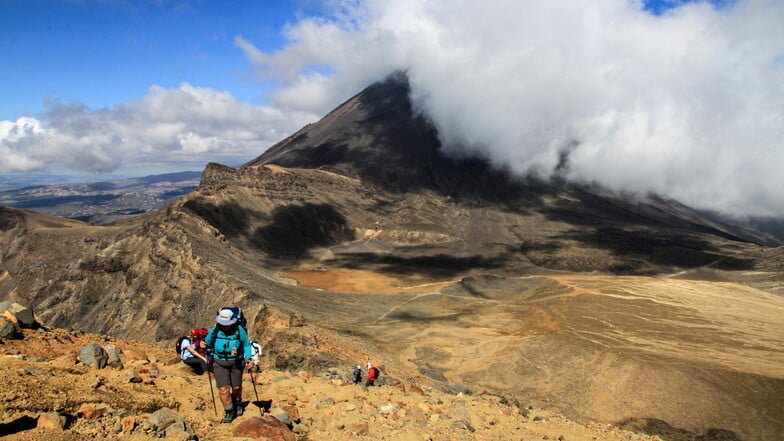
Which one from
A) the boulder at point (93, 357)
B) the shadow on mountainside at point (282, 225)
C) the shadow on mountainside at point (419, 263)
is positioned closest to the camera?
the boulder at point (93, 357)

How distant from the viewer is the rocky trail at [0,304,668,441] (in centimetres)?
609

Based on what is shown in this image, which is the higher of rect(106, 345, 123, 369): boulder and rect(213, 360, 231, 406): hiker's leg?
rect(213, 360, 231, 406): hiker's leg

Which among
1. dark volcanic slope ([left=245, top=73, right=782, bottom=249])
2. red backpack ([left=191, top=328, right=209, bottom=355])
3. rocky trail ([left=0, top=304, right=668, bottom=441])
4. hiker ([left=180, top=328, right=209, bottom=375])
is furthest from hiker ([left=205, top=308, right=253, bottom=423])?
dark volcanic slope ([left=245, top=73, right=782, bottom=249])

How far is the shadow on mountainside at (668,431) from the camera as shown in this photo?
22.9 metres

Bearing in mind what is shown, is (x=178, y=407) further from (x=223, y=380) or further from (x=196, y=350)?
(x=196, y=350)

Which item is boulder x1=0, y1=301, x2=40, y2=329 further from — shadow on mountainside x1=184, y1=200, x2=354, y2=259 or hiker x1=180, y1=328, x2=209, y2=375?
shadow on mountainside x1=184, y1=200, x2=354, y2=259

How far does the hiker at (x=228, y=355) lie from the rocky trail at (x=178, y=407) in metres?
0.35

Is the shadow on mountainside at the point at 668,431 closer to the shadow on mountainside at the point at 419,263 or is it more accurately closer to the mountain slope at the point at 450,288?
the mountain slope at the point at 450,288

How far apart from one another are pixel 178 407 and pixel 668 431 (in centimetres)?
2564

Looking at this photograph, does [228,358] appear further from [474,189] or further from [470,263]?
[474,189]

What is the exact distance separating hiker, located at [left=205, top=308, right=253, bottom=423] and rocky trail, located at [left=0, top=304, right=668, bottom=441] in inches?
14.0

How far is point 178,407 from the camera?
7750 mm

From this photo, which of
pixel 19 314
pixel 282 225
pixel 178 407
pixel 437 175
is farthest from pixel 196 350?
pixel 437 175

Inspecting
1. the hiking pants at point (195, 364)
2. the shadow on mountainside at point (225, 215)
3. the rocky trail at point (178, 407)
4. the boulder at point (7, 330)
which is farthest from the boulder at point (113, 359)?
the shadow on mountainside at point (225, 215)
